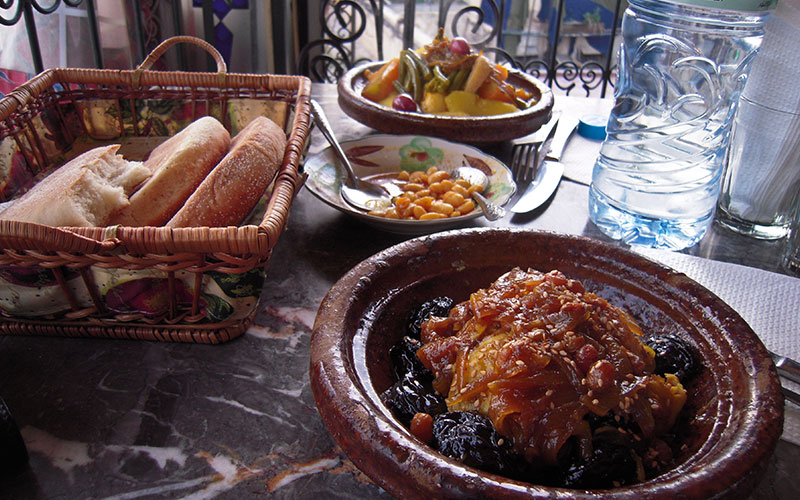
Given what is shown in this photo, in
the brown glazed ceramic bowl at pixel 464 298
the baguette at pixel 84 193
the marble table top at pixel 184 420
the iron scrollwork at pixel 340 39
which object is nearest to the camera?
the brown glazed ceramic bowl at pixel 464 298

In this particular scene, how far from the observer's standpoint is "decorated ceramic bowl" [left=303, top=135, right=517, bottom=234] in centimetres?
166

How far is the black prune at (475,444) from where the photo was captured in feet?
2.38

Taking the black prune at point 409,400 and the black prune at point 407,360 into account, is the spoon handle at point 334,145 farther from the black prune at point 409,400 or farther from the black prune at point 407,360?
the black prune at point 409,400

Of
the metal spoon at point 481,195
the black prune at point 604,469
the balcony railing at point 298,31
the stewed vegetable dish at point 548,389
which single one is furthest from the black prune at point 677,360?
the balcony railing at point 298,31

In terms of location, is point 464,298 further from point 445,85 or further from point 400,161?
point 445,85

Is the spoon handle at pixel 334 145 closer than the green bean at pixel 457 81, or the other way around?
the spoon handle at pixel 334 145

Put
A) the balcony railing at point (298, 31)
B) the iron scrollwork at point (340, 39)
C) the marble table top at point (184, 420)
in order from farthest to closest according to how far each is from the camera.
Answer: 1. the iron scrollwork at point (340, 39)
2. the balcony railing at point (298, 31)
3. the marble table top at point (184, 420)

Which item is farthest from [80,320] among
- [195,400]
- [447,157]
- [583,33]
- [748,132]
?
[583,33]

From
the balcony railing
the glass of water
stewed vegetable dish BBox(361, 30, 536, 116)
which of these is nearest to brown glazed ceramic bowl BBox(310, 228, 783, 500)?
the glass of water

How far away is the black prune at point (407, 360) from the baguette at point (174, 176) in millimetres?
629

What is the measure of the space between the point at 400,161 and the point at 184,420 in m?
1.16

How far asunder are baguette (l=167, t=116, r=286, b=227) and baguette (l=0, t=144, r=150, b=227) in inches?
6.0

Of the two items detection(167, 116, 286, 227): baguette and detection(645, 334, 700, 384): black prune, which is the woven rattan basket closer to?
detection(167, 116, 286, 227): baguette

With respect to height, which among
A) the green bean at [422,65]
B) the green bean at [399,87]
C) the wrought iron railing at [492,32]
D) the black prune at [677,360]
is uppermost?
the green bean at [422,65]
